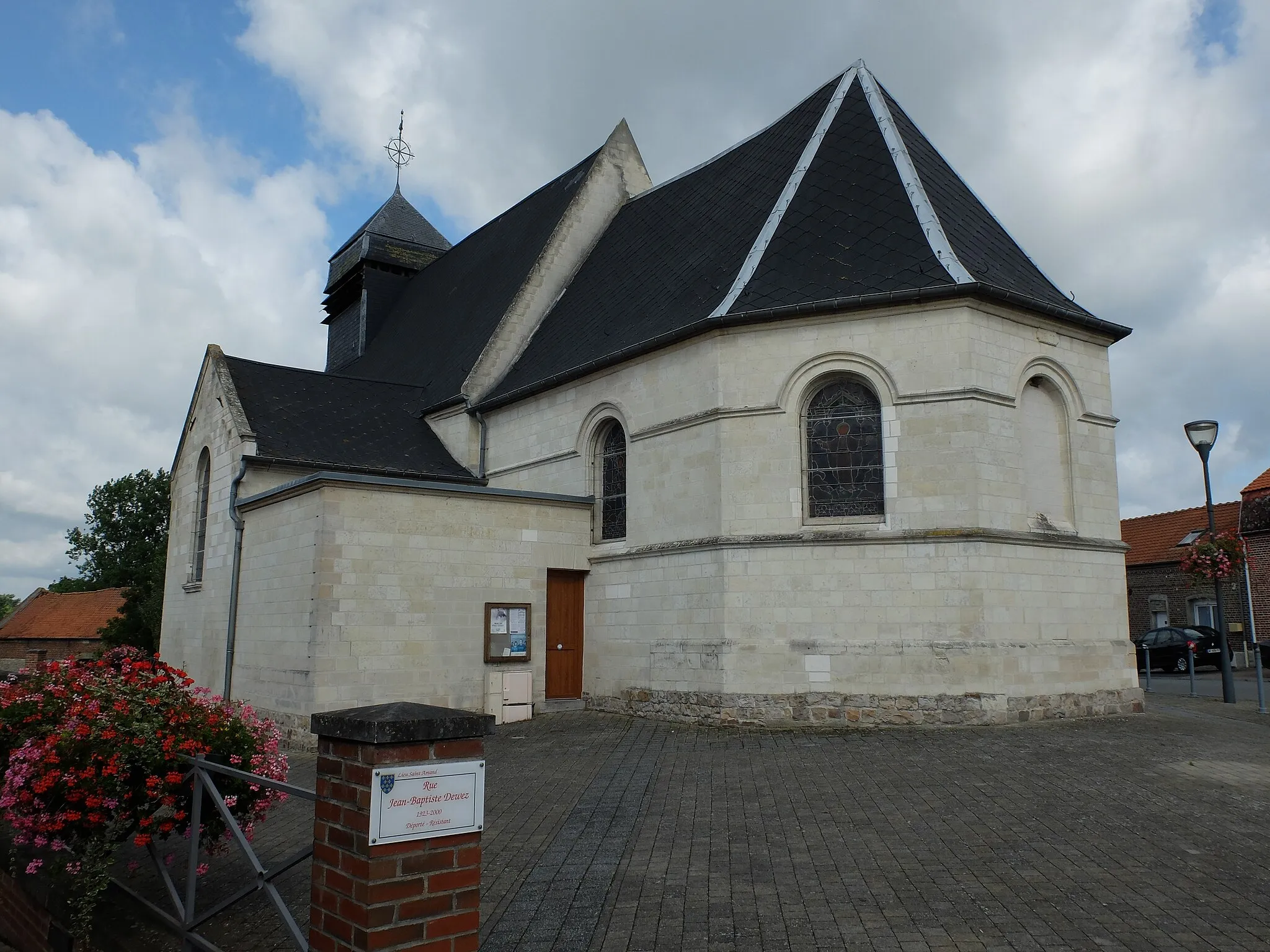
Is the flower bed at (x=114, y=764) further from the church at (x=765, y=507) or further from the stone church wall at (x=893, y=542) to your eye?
the stone church wall at (x=893, y=542)

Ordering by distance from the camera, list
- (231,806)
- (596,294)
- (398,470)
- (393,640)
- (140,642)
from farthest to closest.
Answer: (140,642) → (596,294) → (398,470) → (393,640) → (231,806)

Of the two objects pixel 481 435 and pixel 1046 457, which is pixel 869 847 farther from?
pixel 481 435

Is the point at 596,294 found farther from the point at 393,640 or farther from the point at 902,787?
the point at 902,787

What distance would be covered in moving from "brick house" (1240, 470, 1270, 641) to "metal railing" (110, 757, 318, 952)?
105 feet

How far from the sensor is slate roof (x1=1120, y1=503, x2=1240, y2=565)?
33562mm

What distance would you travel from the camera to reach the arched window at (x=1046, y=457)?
13.5m

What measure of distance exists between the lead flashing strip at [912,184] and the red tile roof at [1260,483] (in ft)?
73.9

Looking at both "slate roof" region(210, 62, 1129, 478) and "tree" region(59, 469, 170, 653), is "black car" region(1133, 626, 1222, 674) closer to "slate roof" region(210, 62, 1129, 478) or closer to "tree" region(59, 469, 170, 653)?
"slate roof" region(210, 62, 1129, 478)

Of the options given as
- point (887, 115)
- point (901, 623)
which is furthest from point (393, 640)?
point (887, 115)

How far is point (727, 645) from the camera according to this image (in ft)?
42.3

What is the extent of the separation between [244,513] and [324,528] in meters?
3.47

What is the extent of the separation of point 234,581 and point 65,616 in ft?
121

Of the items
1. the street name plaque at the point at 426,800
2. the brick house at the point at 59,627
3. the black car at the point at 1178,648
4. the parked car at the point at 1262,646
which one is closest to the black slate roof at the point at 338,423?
the street name plaque at the point at 426,800

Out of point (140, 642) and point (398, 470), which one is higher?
point (398, 470)
